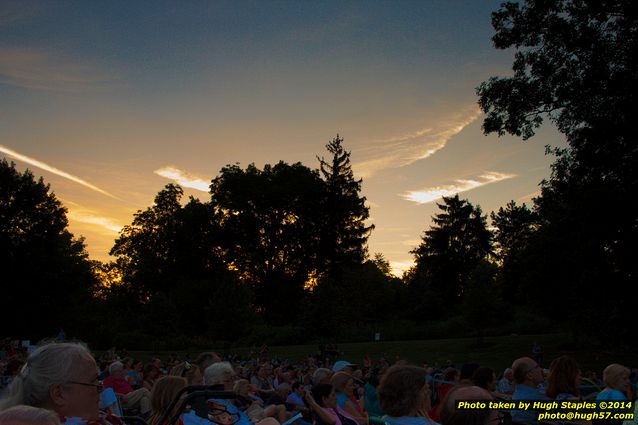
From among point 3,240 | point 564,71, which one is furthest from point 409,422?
point 3,240

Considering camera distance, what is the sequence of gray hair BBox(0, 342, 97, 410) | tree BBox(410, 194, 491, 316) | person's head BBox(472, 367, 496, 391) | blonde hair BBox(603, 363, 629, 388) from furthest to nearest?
tree BBox(410, 194, 491, 316)
person's head BBox(472, 367, 496, 391)
blonde hair BBox(603, 363, 629, 388)
gray hair BBox(0, 342, 97, 410)

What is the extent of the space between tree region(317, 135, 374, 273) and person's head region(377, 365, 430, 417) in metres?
57.7

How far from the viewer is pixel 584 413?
20.3ft

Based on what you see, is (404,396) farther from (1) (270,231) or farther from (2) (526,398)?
(1) (270,231)

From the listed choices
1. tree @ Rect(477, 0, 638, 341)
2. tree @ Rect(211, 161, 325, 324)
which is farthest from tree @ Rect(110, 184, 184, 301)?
tree @ Rect(477, 0, 638, 341)

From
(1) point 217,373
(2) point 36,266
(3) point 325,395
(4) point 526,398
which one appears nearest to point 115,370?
(1) point 217,373

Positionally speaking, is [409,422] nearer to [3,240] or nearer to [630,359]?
[630,359]

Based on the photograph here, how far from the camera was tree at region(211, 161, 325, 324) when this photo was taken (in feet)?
200

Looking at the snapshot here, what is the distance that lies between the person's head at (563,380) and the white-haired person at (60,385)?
5.37m

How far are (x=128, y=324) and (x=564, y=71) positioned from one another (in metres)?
46.5

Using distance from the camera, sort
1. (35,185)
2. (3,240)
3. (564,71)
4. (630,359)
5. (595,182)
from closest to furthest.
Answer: (564,71) < (595,182) < (630,359) < (3,240) < (35,185)

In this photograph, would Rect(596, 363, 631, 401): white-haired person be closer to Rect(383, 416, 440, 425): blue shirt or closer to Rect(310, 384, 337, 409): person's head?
Rect(310, 384, 337, 409): person's head

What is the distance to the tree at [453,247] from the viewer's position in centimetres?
7788

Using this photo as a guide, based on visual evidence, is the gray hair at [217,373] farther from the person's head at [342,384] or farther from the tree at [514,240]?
the tree at [514,240]
